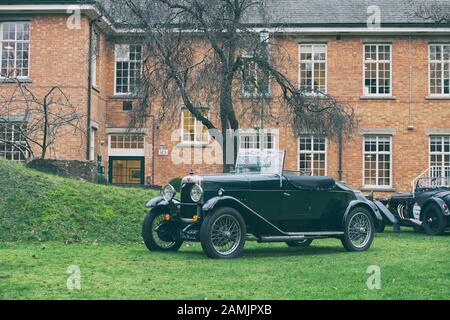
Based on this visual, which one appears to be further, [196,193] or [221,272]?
[196,193]

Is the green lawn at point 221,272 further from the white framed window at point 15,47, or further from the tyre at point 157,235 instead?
the white framed window at point 15,47

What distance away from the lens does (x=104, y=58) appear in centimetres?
3003

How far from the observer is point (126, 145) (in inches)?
1190

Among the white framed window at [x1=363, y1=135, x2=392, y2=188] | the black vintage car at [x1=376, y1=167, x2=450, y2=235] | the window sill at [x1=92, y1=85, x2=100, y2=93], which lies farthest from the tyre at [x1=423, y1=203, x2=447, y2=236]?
the window sill at [x1=92, y1=85, x2=100, y2=93]

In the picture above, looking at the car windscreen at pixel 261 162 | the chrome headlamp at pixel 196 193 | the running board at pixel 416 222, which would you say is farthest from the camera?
the running board at pixel 416 222

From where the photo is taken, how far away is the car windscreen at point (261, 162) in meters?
12.7

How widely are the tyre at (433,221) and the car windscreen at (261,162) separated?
5500 millimetres

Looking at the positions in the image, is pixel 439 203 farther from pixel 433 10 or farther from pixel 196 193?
pixel 433 10

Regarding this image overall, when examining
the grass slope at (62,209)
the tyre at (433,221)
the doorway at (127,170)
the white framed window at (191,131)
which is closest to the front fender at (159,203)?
the grass slope at (62,209)

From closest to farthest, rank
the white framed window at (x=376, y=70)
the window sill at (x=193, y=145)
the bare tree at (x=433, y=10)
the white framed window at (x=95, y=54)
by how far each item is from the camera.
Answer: the white framed window at (x=95, y=54)
the bare tree at (x=433, y=10)
the window sill at (x=193, y=145)
the white framed window at (x=376, y=70)

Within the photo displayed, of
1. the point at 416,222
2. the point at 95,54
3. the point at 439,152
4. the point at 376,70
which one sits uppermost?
the point at 376,70

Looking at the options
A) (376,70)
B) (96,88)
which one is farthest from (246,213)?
(376,70)

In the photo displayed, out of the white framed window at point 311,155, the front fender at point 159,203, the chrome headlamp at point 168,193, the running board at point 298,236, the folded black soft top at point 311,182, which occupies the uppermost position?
the white framed window at point 311,155

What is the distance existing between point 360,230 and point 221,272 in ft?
13.9
